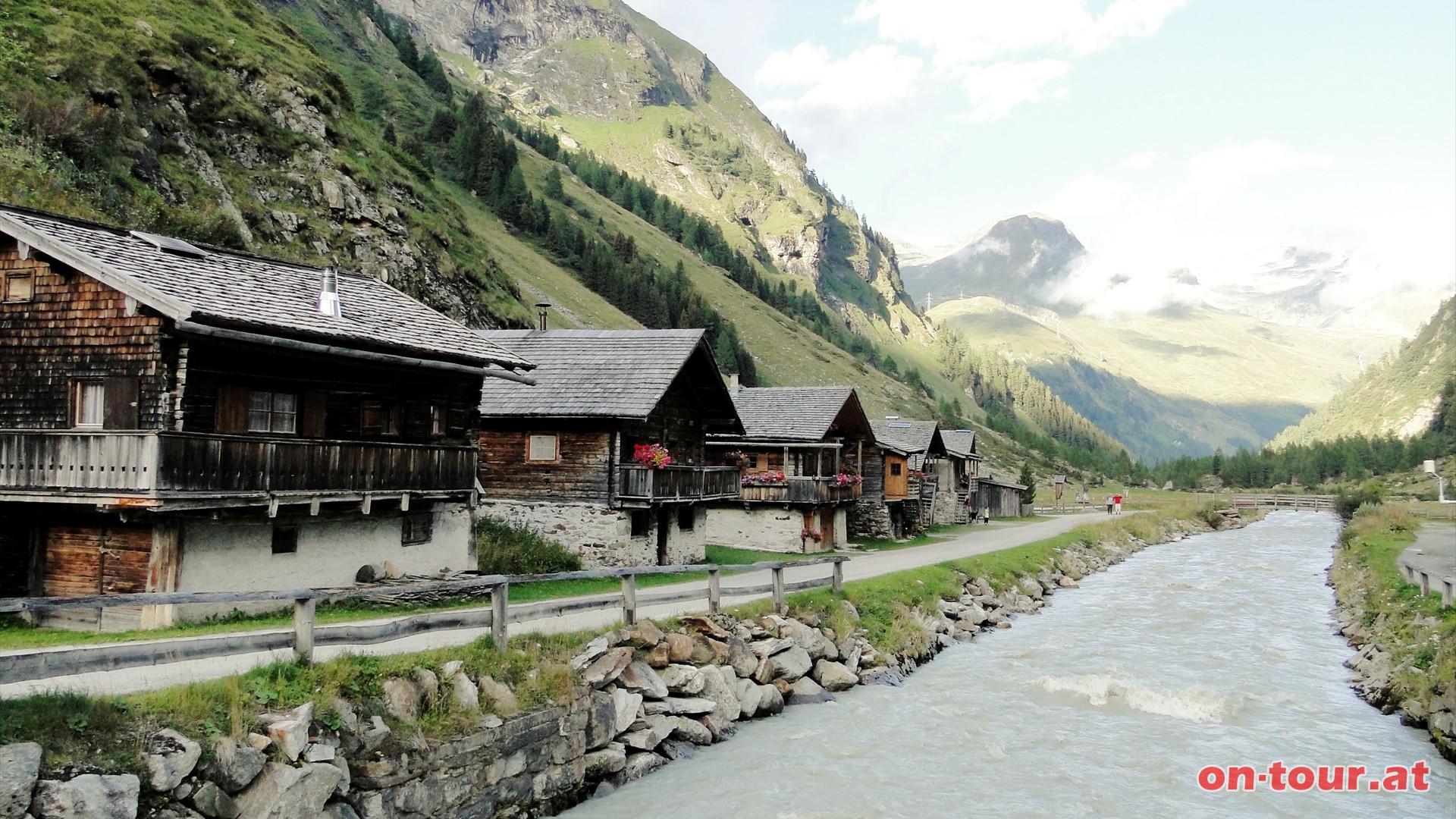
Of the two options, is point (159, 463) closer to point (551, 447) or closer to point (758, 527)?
point (551, 447)

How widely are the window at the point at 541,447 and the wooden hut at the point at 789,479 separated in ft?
43.9

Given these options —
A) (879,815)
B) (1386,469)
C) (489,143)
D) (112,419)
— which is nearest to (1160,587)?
(879,815)

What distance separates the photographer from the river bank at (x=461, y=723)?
1116 centimetres

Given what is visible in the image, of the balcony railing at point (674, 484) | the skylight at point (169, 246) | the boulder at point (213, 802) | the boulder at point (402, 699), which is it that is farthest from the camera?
the balcony railing at point (674, 484)

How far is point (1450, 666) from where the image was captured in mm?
20781

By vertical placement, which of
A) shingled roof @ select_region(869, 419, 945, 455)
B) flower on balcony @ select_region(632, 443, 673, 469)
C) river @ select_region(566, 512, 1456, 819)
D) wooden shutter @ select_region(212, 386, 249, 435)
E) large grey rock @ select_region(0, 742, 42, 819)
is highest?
shingled roof @ select_region(869, 419, 945, 455)

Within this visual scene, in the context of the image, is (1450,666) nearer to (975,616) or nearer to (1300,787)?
(1300,787)

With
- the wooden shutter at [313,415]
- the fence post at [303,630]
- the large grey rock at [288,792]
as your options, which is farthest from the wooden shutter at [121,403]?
the large grey rock at [288,792]

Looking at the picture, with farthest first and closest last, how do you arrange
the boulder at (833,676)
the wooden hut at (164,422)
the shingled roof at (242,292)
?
the boulder at (833,676) → the shingled roof at (242,292) → the wooden hut at (164,422)

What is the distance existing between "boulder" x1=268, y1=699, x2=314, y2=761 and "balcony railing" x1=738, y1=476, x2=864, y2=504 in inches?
1378

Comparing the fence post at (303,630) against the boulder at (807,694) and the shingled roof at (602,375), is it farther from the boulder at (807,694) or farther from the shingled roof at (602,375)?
the shingled roof at (602,375)

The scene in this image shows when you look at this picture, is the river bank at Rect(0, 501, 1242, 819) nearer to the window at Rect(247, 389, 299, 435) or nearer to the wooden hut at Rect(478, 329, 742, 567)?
the window at Rect(247, 389, 299, 435)

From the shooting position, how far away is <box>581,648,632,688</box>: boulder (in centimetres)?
1781

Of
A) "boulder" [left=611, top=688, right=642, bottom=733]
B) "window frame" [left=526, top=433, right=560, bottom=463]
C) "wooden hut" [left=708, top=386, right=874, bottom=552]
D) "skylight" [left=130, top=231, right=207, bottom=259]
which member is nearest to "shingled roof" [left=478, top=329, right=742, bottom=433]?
"window frame" [left=526, top=433, right=560, bottom=463]
